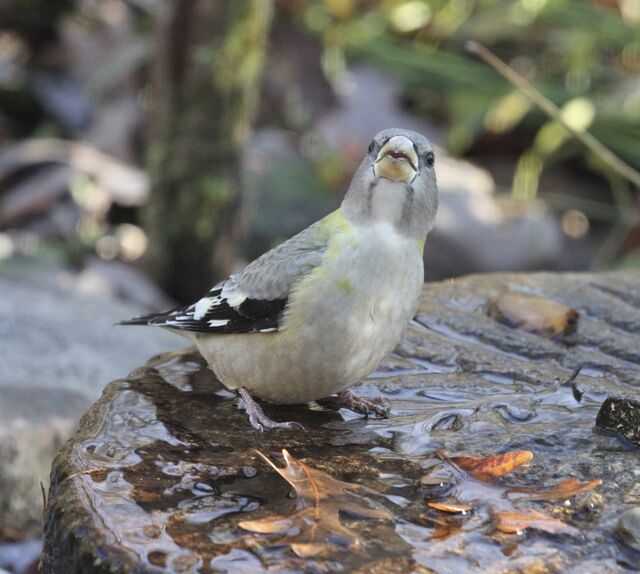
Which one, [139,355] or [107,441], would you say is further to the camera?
[139,355]

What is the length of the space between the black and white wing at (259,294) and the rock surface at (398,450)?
0.20 metres

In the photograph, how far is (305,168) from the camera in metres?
9.13

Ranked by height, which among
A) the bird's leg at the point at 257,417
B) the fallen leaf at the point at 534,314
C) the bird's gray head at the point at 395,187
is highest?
the bird's gray head at the point at 395,187

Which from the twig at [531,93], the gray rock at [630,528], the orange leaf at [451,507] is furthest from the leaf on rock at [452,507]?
Result: the twig at [531,93]

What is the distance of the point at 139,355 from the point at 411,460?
3141mm

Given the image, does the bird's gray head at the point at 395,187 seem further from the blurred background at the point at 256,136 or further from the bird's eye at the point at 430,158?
the blurred background at the point at 256,136

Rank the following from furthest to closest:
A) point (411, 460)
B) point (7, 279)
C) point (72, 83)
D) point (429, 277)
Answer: point (72, 83), point (429, 277), point (7, 279), point (411, 460)

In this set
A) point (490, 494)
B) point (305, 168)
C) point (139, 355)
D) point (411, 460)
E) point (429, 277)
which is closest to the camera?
point (490, 494)

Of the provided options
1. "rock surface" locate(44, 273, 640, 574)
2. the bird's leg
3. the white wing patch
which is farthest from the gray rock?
the white wing patch

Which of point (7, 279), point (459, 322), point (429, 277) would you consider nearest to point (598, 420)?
point (459, 322)

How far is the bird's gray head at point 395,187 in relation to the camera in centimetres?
333

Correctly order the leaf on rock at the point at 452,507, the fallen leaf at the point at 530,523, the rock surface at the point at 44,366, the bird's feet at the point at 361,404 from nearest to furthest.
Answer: the fallen leaf at the point at 530,523 < the leaf on rock at the point at 452,507 < the bird's feet at the point at 361,404 < the rock surface at the point at 44,366

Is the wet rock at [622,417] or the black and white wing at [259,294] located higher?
the black and white wing at [259,294]

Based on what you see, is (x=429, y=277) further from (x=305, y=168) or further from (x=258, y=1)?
(x=258, y=1)
